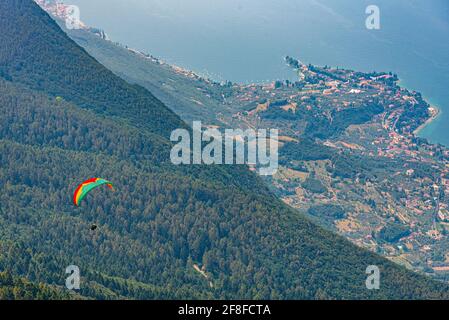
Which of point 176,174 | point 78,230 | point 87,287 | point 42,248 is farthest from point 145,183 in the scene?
point 87,287

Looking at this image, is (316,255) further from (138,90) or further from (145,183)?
(138,90)

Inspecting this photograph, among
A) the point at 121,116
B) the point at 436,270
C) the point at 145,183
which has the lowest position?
the point at 436,270

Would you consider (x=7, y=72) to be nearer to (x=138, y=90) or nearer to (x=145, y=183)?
(x=138, y=90)

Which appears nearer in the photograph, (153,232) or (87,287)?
(87,287)
